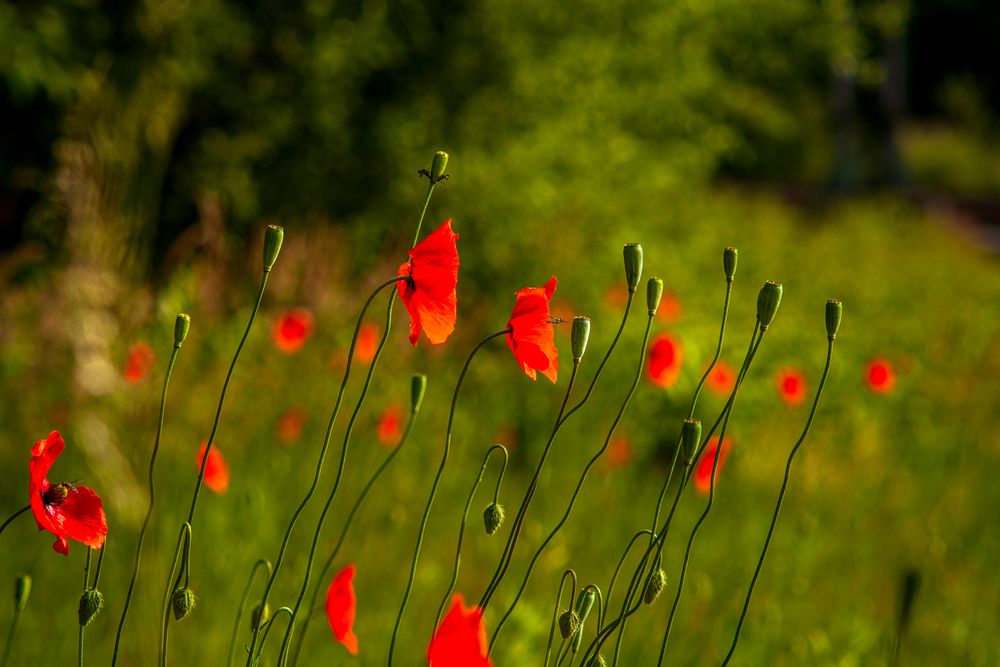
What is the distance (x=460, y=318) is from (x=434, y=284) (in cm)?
359

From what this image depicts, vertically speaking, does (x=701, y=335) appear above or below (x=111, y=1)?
below

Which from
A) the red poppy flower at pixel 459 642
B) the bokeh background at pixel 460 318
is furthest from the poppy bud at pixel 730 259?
the bokeh background at pixel 460 318

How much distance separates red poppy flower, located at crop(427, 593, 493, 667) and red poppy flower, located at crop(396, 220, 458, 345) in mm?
252

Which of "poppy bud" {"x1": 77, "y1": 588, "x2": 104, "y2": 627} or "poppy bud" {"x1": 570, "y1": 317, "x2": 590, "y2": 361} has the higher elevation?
"poppy bud" {"x1": 570, "y1": 317, "x2": 590, "y2": 361}

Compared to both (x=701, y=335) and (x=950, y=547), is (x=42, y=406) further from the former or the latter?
(x=950, y=547)

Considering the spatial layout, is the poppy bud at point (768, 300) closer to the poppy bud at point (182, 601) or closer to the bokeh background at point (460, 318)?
the poppy bud at point (182, 601)

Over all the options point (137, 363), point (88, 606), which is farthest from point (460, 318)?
point (88, 606)

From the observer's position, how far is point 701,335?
Answer: 13.0 ft

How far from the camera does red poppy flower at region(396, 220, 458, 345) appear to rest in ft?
3.31

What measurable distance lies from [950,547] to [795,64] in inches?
171

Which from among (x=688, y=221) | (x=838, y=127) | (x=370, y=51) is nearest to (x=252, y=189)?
(x=370, y=51)

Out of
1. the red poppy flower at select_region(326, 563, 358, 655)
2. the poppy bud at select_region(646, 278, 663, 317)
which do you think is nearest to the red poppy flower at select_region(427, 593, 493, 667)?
the red poppy flower at select_region(326, 563, 358, 655)

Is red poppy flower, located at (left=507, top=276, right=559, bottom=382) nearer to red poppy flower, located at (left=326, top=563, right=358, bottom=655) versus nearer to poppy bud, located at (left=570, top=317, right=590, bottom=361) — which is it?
poppy bud, located at (left=570, top=317, right=590, bottom=361)

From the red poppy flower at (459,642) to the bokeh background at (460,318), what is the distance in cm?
94
